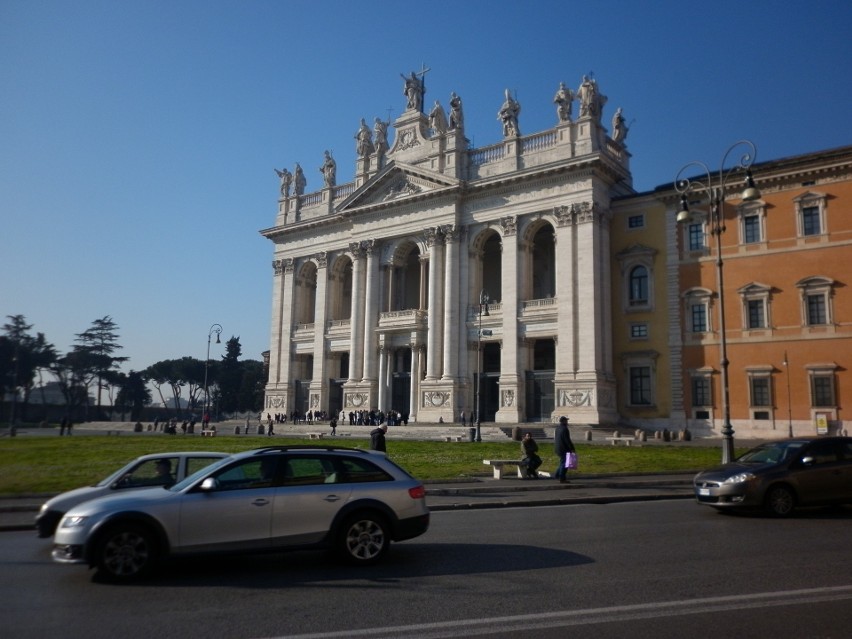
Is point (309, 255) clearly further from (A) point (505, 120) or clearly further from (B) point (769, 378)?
(B) point (769, 378)

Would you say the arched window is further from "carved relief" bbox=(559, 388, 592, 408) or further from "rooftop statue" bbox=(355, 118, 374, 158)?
"rooftop statue" bbox=(355, 118, 374, 158)

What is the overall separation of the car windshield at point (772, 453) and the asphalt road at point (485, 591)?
230 cm

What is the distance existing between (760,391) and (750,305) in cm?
492

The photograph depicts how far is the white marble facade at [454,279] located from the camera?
144 feet

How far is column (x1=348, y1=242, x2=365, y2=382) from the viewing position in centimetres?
5322

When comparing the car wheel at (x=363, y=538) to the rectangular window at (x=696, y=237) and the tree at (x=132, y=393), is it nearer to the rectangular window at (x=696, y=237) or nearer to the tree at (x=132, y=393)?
the rectangular window at (x=696, y=237)

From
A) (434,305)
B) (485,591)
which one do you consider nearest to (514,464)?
(485,591)

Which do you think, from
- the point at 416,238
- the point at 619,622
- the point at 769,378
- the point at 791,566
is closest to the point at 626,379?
the point at 769,378

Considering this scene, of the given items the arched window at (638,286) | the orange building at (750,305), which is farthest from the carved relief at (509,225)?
the arched window at (638,286)

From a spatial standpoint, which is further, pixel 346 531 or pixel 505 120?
pixel 505 120

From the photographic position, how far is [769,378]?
128 ft

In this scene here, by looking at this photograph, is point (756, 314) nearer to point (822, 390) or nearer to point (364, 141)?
point (822, 390)

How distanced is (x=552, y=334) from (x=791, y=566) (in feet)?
120

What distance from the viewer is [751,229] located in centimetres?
4062
